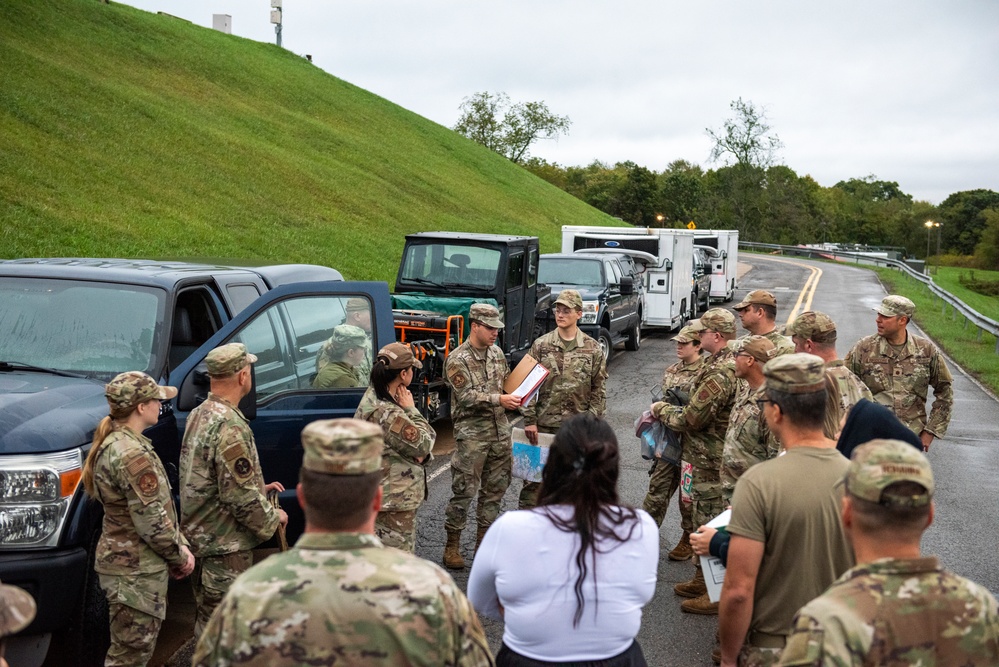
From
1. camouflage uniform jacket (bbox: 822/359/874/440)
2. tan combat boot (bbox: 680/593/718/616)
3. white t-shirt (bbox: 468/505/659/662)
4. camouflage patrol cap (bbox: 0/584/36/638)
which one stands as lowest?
tan combat boot (bbox: 680/593/718/616)

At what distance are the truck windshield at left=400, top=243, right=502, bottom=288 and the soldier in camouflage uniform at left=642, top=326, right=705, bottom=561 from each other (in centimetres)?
575

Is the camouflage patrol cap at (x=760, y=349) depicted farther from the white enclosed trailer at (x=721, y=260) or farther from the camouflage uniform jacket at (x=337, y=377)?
the white enclosed trailer at (x=721, y=260)

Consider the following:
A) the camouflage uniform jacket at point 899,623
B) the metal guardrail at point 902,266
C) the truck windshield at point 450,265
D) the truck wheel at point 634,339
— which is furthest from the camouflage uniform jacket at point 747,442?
the metal guardrail at point 902,266

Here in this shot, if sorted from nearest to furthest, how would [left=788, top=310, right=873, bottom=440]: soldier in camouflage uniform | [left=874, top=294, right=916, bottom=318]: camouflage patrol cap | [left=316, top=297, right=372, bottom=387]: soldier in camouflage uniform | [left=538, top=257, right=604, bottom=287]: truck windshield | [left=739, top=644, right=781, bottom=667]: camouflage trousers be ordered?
[left=739, top=644, right=781, bottom=667]: camouflage trousers
[left=788, top=310, right=873, bottom=440]: soldier in camouflage uniform
[left=316, top=297, right=372, bottom=387]: soldier in camouflage uniform
[left=874, top=294, right=916, bottom=318]: camouflage patrol cap
[left=538, top=257, right=604, bottom=287]: truck windshield

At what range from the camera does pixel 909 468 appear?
2486 millimetres

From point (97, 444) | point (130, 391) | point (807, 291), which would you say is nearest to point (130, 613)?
point (97, 444)

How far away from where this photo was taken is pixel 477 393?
6863 millimetres

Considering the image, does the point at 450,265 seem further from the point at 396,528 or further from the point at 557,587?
the point at 557,587

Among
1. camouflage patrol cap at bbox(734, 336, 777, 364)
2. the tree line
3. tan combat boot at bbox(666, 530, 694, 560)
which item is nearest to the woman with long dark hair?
camouflage patrol cap at bbox(734, 336, 777, 364)

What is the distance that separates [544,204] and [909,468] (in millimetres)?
51631

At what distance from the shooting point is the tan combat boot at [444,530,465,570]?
22.4ft

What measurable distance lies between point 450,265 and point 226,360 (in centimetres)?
817

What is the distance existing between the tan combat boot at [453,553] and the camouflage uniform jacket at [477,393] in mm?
718

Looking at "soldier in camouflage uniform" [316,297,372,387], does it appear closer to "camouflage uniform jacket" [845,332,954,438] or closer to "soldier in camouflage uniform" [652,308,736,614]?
"soldier in camouflage uniform" [652,308,736,614]
